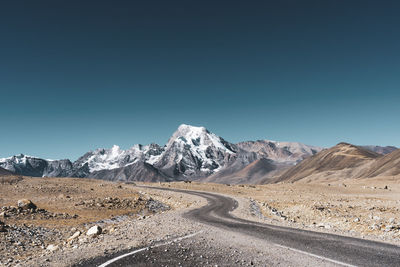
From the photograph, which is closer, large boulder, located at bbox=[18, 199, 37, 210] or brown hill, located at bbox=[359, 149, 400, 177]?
large boulder, located at bbox=[18, 199, 37, 210]

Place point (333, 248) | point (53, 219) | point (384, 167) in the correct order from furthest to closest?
point (384, 167) < point (53, 219) < point (333, 248)

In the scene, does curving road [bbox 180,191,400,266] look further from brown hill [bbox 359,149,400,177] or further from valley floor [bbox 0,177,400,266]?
brown hill [bbox 359,149,400,177]

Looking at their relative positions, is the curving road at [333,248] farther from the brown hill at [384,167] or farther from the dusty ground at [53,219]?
the brown hill at [384,167]

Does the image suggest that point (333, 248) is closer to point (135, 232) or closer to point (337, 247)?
point (337, 247)

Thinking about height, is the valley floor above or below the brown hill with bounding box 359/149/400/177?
below

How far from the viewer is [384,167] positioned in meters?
150

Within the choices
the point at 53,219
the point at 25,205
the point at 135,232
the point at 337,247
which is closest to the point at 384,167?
the point at 337,247

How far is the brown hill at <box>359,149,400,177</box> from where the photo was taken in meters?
138

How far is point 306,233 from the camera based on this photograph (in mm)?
17531

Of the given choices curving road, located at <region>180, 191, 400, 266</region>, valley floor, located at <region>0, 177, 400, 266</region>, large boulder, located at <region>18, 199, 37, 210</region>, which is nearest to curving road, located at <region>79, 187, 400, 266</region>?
curving road, located at <region>180, 191, 400, 266</region>

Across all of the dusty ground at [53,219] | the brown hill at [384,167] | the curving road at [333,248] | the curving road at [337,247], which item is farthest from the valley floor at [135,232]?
the brown hill at [384,167]

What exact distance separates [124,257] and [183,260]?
2.75 metres

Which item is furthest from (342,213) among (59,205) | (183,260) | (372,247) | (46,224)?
(59,205)

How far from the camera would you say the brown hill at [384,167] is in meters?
138
